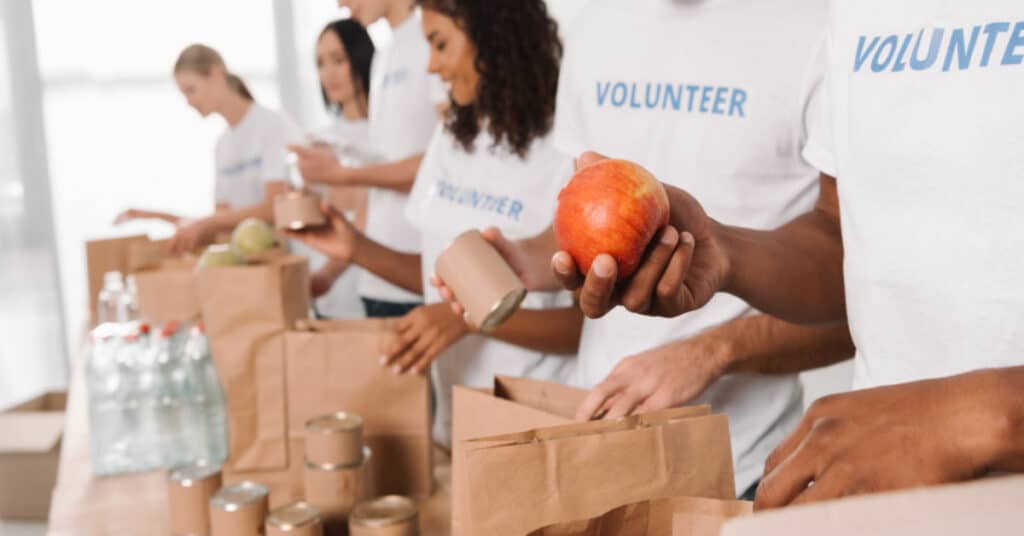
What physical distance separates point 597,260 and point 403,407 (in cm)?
64

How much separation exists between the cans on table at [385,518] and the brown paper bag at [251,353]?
36 cm

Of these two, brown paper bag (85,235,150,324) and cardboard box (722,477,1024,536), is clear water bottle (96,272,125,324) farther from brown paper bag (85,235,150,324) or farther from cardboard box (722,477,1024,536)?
cardboard box (722,477,1024,536)

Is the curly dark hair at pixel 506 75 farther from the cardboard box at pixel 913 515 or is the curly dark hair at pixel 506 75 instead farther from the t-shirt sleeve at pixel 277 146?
the t-shirt sleeve at pixel 277 146

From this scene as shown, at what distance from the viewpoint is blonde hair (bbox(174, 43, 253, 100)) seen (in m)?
3.55

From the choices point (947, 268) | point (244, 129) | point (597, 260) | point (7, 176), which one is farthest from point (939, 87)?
point (7, 176)

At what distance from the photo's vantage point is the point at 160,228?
546 centimetres

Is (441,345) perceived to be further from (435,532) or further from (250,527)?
(250,527)

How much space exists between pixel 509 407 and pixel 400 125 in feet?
5.38

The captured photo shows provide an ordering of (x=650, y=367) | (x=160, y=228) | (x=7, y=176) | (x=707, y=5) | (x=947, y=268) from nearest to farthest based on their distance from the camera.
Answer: (x=947, y=268) < (x=650, y=367) < (x=707, y=5) < (x=7, y=176) < (x=160, y=228)

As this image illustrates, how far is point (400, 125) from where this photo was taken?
247cm

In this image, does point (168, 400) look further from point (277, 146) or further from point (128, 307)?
point (277, 146)

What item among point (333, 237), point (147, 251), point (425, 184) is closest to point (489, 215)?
point (425, 184)

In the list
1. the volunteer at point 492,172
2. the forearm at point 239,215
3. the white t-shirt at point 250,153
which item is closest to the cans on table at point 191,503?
the volunteer at point 492,172

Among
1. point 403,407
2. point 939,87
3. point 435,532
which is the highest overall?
point 939,87
